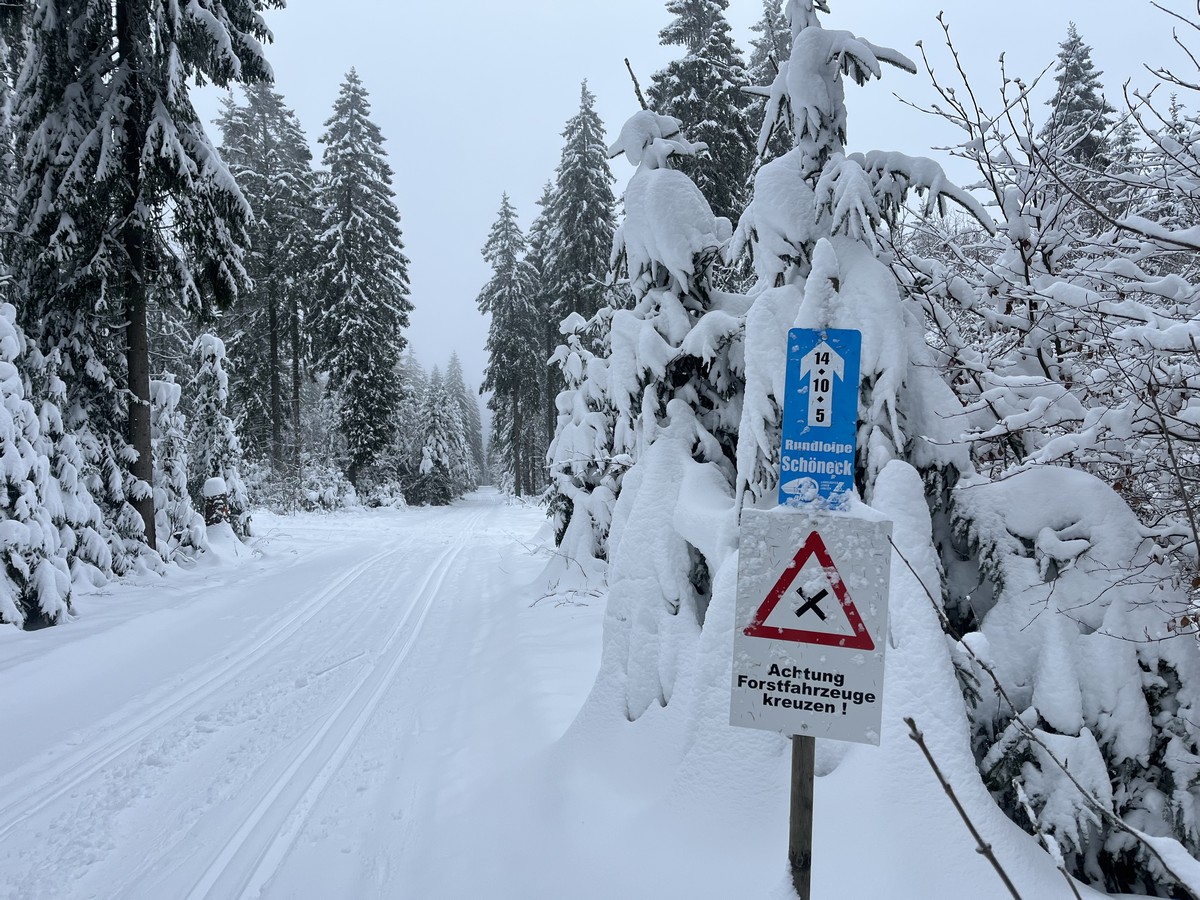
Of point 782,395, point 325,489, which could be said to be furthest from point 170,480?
point 325,489

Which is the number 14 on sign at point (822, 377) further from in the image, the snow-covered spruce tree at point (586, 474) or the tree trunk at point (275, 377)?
the tree trunk at point (275, 377)

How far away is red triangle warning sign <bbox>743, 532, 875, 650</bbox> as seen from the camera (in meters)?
2.26

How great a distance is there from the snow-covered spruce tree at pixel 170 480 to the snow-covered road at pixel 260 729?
1.80m

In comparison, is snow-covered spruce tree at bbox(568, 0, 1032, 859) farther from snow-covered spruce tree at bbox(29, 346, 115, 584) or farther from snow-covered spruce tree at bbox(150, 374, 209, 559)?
snow-covered spruce tree at bbox(150, 374, 209, 559)

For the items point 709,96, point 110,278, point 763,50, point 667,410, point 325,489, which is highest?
point 763,50

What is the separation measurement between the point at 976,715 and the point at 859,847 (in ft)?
3.39

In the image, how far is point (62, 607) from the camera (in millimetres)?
Answer: 8508

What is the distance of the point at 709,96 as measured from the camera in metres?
15.1

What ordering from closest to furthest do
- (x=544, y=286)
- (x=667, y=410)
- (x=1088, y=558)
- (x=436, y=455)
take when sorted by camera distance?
(x=1088, y=558) < (x=667, y=410) < (x=544, y=286) < (x=436, y=455)

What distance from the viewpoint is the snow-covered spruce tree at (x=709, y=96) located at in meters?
14.9

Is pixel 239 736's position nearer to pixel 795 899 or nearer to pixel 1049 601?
pixel 795 899

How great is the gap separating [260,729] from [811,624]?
561 cm

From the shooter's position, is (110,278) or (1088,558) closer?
(1088,558)

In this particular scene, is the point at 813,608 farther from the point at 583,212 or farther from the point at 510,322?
the point at 510,322
